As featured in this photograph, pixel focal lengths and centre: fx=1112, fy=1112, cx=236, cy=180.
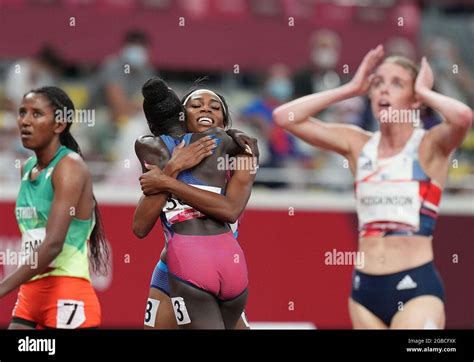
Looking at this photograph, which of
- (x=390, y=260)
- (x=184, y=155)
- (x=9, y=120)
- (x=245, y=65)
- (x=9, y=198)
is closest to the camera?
(x=184, y=155)

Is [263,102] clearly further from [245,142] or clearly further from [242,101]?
[245,142]

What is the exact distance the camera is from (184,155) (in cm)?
561

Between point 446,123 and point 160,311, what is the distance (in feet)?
7.44

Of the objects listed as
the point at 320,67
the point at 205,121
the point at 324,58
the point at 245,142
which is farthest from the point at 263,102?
the point at 245,142

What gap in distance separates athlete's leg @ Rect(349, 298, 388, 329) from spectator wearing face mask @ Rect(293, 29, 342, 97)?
4693 mm

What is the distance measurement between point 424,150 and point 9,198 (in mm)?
4307

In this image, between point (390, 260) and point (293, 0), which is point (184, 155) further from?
point (293, 0)

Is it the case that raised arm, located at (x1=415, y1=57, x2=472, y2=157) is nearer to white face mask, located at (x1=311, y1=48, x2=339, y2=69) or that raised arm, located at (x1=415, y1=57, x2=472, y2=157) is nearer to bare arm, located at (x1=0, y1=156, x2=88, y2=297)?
bare arm, located at (x1=0, y1=156, x2=88, y2=297)

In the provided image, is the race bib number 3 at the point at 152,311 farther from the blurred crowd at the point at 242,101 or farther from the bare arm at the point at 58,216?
the blurred crowd at the point at 242,101

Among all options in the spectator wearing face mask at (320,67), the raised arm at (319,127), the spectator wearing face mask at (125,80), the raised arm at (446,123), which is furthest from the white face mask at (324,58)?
the raised arm at (446,123)

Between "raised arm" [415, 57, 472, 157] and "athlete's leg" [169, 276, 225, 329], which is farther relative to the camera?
"raised arm" [415, 57, 472, 157]

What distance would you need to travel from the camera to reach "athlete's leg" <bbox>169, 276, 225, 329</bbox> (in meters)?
5.57

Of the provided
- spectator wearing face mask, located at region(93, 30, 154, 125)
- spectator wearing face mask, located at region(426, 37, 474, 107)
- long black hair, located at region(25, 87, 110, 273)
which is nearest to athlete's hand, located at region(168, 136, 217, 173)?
long black hair, located at region(25, 87, 110, 273)
